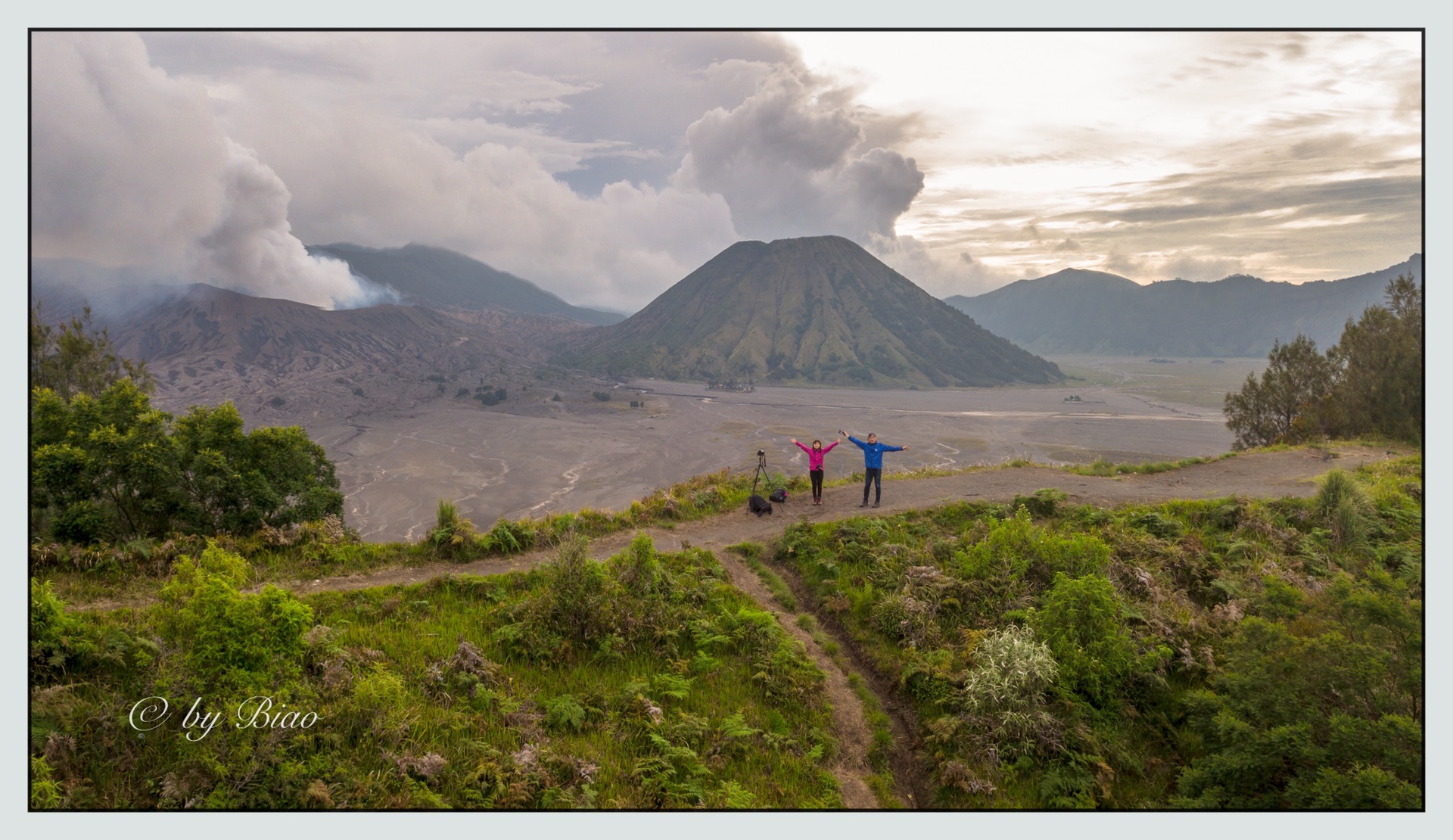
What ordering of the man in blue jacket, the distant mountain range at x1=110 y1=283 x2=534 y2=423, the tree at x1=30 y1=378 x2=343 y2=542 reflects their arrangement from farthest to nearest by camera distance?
the distant mountain range at x1=110 y1=283 x2=534 y2=423 → the man in blue jacket → the tree at x1=30 y1=378 x2=343 y2=542

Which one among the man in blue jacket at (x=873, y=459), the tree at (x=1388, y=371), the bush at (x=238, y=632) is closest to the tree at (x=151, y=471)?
the bush at (x=238, y=632)

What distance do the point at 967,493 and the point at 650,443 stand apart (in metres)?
67.6

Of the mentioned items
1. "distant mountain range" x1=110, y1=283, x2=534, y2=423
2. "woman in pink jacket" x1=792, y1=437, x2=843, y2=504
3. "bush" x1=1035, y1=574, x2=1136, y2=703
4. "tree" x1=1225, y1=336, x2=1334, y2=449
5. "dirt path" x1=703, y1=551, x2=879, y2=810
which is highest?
"distant mountain range" x1=110, y1=283, x2=534, y2=423

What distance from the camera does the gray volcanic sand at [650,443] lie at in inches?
2292

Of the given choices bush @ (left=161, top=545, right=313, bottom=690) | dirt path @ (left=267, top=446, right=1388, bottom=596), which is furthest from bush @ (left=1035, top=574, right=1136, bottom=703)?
bush @ (left=161, top=545, right=313, bottom=690)

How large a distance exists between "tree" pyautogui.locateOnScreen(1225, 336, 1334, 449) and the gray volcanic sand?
2514cm

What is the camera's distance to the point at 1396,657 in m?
7.21

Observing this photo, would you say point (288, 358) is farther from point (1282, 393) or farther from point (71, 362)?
point (1282, 393)

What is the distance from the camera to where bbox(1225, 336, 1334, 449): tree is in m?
35.9

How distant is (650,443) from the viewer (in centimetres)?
8244

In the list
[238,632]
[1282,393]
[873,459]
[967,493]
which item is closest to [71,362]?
[238,632]

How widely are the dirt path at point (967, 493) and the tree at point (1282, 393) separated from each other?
17526 mm

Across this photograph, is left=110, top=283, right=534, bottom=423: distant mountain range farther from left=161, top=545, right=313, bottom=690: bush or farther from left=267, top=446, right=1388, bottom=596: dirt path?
left=161, top=545, right=313, bottom=690: bush

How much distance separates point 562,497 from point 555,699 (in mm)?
51494
